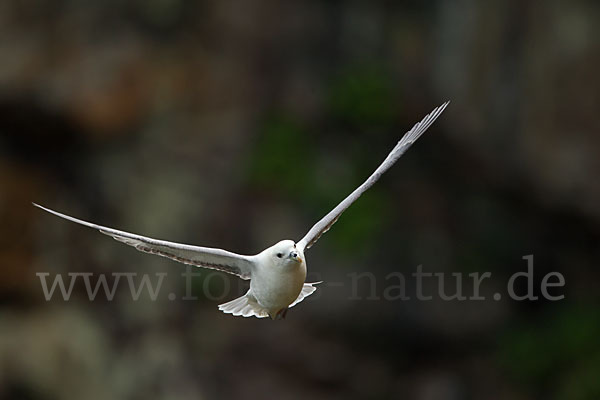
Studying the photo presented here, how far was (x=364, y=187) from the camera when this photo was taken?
14.9 feet

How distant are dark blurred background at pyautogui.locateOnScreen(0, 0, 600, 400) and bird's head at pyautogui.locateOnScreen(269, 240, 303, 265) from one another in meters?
5.99

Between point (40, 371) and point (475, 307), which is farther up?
point (475, 307)

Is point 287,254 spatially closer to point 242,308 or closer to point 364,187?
point 364,187

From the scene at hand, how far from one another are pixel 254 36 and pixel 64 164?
2546 millimetres

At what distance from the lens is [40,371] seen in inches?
375

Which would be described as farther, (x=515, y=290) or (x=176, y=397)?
(x=515, y=290)

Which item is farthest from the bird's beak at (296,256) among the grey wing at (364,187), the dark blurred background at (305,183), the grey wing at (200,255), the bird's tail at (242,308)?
the dark blurred background at (305,183)

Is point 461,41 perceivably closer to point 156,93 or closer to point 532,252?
point 532,252

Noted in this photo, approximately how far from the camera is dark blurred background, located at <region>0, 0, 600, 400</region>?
32.1 feet

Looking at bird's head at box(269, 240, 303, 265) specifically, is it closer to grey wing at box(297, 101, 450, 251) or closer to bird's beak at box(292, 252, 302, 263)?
bird's beak at box(292, 252, 302, 263)

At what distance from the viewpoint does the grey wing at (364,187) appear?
437 cm

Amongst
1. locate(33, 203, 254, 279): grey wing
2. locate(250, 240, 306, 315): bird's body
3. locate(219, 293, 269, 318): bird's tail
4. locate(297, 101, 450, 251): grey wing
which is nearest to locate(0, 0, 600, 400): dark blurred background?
locate(219, 293, 269, 318): bird's tail

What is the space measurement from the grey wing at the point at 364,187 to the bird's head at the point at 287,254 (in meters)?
0.15

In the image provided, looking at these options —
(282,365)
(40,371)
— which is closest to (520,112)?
(282,365)
